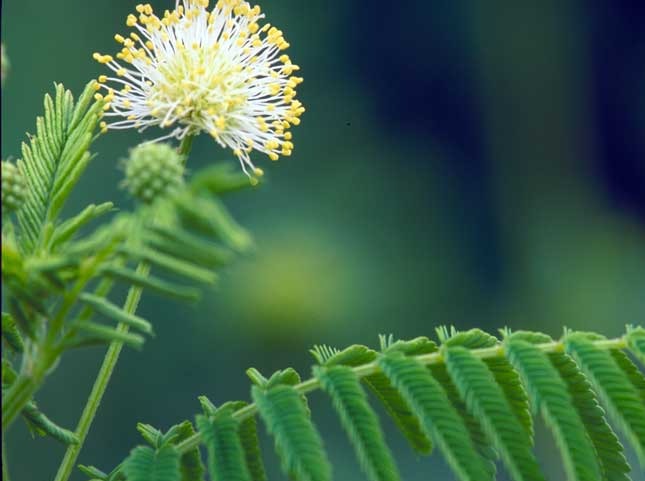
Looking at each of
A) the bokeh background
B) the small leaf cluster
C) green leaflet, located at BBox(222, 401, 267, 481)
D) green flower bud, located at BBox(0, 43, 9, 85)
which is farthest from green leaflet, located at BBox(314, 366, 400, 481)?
the bokeh background

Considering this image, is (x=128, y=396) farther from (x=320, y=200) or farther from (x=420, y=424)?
(x=420, y=424)

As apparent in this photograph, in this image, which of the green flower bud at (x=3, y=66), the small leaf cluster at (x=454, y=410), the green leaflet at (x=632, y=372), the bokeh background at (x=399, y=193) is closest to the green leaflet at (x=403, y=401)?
the small leaf cluster at (x=454, y=410)

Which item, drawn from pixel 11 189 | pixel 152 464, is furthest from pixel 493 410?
pixel 11 189

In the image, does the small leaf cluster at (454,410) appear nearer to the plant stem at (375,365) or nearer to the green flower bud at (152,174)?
the plant stem at (375,365)

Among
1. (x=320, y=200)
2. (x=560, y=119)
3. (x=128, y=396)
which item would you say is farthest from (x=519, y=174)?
(x=128, y=396)

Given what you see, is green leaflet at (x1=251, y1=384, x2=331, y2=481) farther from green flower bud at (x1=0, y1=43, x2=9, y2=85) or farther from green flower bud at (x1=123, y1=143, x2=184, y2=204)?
green flower bud at (x1=0, y1=43, x2=9, y2=85)

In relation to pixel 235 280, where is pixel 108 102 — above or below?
above

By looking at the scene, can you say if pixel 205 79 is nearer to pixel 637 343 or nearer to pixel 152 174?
pixel 152 174
